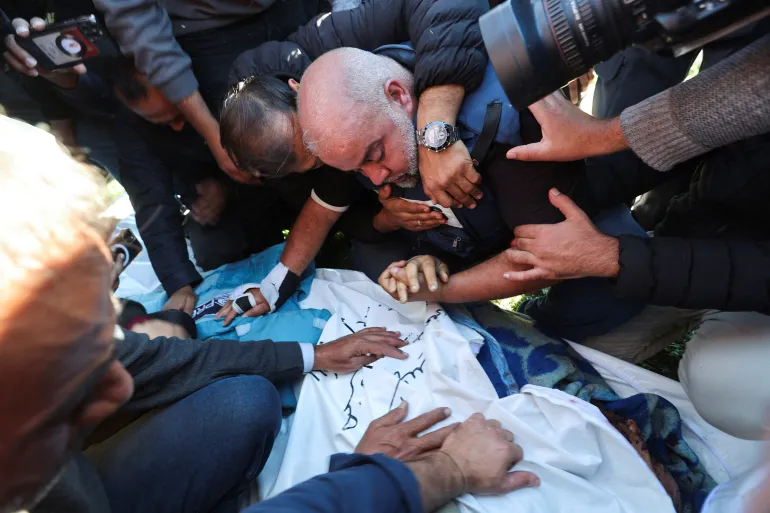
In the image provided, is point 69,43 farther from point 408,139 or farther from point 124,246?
point 408,139

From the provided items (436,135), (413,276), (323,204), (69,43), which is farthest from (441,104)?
(69,43)

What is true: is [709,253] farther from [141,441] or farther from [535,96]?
[141,441]

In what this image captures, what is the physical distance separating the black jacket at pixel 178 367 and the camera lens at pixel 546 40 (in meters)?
1.07

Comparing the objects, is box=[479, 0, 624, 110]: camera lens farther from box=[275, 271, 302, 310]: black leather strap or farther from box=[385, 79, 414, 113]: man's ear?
box=[275, 271, 302, 310]: black leather strap

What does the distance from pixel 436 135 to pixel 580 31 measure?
604 mm

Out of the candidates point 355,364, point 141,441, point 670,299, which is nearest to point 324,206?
point 355,364

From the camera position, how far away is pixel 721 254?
138cm

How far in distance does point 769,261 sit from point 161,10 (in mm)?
2264

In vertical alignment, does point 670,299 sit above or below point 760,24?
below

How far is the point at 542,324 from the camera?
208cm

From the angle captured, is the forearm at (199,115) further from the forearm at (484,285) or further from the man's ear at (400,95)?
the forearm at (484,285)

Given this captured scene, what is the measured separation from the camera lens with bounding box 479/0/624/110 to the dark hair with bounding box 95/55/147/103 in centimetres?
166

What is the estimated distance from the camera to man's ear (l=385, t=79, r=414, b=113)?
1.73m

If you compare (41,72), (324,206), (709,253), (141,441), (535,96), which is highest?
(535,96)
